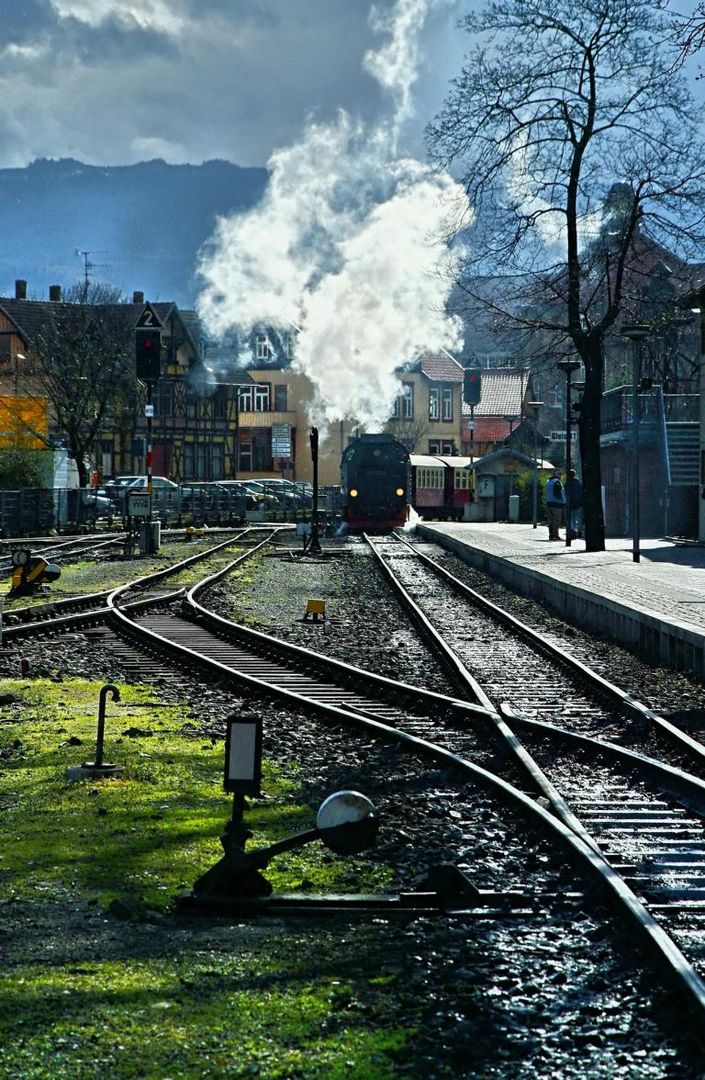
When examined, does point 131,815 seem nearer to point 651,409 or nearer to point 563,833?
point 563,833

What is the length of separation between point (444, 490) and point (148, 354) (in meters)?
40.9

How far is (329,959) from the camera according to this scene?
5.46 metres

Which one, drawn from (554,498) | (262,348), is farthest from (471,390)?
(554,498)

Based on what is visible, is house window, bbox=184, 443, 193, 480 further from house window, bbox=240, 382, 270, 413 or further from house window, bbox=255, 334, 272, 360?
house window, bbox=255, 334, 272, 360

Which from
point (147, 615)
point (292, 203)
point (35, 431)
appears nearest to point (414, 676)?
point (147, 615)

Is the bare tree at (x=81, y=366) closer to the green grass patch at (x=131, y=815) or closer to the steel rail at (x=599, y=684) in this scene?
the steel rail at (x=599, y=684)

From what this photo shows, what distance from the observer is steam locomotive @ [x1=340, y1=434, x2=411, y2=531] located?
5131 cm

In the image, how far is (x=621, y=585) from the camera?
2225 centimetres

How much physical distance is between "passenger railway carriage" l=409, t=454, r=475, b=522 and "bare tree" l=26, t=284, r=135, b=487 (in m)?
14.3

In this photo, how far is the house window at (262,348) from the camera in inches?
3807

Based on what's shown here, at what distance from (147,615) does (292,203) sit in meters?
72.6

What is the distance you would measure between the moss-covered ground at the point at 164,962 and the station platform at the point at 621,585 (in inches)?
305

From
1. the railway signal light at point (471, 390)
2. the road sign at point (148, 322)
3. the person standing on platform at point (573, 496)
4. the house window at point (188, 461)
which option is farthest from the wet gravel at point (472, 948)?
the railway signal light at point (471, 390)

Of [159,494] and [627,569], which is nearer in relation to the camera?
[627,569]
